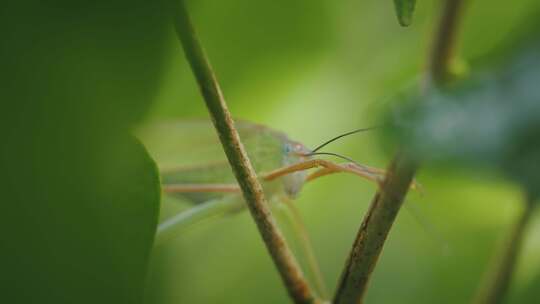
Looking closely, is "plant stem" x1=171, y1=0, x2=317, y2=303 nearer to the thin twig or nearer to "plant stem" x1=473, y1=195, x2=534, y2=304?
the thin twig

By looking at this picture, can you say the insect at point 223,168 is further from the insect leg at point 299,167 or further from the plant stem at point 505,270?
the plant stem at point 505,270

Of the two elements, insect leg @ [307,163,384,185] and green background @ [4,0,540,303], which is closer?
green background @ [4,0,540,303]

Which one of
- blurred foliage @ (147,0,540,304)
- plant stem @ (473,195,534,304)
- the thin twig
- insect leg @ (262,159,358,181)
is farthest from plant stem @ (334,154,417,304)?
blurred foliage @ (147,0,540,304)

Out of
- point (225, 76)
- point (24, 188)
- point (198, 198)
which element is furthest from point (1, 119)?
point (225, 76)

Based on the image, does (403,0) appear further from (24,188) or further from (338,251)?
(338,251)

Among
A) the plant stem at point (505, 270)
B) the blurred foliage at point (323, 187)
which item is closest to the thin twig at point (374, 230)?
the plant stem at point (505, 270)

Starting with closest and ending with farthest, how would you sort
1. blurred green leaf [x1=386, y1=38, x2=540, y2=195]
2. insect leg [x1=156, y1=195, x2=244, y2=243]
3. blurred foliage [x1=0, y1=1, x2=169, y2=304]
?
blurred green leaf [x1=386, y1=38, x2=540, y2=195] < blurred foliage [x1=0, y1=1, x2=169, y2=304] < insect leg [x1=156, y1=195, x2=244, y2=243]

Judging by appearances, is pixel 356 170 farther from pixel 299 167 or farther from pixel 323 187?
pixel 323 187

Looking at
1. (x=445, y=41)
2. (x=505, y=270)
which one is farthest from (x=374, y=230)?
(x=445, y=41)
